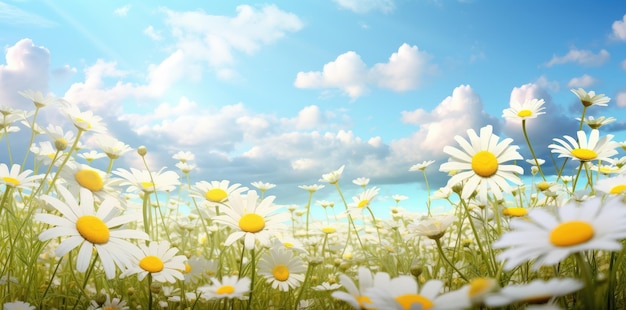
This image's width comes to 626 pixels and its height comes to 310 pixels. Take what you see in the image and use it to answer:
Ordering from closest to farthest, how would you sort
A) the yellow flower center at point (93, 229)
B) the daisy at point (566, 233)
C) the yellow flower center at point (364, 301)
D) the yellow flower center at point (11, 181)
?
the daisy at point (566, 233) → the yellow flower center at point (364, 301) → the yellow flower center at point (93, 229) → the yellow flower center at point (11, 181)

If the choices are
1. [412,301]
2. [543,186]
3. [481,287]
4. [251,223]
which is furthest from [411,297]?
[543,186]

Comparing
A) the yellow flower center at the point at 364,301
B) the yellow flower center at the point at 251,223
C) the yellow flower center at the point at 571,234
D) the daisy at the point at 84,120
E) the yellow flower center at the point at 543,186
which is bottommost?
the yellow flower center at the point at 364,301

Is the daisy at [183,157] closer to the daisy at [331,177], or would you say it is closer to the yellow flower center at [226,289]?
the daisy at [331,177]

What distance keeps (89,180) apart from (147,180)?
0.30 meters

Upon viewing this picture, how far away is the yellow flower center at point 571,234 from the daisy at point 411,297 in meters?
0.18

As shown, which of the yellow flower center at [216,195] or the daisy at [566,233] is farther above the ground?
the yellow flower center at [216,195]

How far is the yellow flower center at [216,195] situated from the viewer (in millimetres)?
2092

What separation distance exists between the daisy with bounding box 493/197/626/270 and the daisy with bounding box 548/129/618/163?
1141 millimetres

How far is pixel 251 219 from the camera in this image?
1.66 metres

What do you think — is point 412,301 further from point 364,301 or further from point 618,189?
point 618,189

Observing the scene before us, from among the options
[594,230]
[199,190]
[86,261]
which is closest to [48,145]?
[199,190]

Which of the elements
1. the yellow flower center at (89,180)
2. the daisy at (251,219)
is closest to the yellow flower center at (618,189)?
the daisy at (251,219)

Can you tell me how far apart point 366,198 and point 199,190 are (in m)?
0.94

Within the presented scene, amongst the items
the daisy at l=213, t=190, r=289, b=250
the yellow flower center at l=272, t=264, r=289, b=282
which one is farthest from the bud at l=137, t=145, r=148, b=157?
the yellow flower center at l=272, t=264, r=289, b=282
